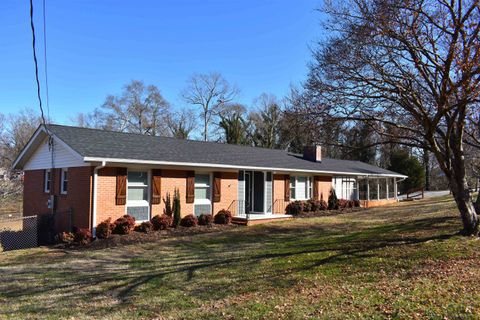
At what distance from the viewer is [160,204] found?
16.8 metres

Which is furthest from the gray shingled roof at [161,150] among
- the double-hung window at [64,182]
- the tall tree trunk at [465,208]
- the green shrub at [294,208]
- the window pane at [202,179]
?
the tall tree trunk at [465,208]

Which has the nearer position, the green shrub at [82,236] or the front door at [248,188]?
A: the green shrub at [82,236]

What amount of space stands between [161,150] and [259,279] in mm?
10933

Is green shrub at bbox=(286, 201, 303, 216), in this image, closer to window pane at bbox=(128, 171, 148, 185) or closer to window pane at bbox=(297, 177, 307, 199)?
window pane at bbox=(297, 177, 307, 199)

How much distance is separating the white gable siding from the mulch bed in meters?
2.93

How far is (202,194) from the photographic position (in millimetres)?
18922

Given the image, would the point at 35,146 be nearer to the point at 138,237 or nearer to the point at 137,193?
the point at 137,193

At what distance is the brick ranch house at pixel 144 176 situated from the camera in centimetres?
1509

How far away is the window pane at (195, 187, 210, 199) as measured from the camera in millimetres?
18672

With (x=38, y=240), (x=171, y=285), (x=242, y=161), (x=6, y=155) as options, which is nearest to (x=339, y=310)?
(x=171, y=285)

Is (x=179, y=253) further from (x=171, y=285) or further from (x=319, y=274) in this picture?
(x=319, y=274)

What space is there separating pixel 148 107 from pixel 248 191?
35485 mm

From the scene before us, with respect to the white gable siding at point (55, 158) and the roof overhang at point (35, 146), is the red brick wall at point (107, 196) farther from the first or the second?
the roof overhang at point (35, 146)

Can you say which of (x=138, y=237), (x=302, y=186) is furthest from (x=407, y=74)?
(x=302, y=186)
